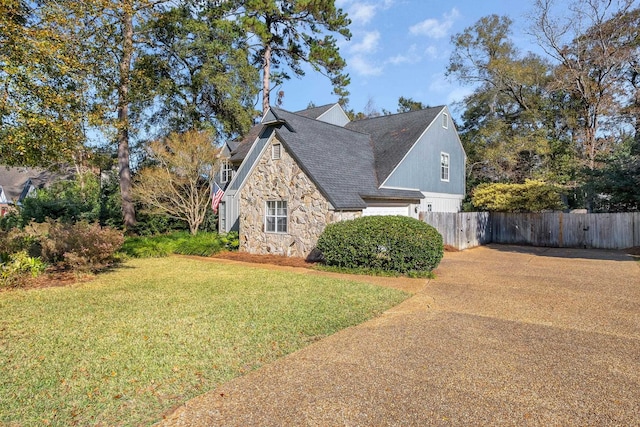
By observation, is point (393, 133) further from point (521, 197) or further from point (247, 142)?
point (247, 142)

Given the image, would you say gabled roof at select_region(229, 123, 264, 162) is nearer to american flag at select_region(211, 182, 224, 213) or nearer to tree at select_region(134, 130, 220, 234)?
tree at select_region(134, 130, 220, 234)

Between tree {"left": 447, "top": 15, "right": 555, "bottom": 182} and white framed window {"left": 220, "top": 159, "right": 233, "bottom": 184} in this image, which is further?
tree {"left": 447, "top": 15, "right": 555, "bottom": 182}

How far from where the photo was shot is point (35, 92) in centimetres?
888

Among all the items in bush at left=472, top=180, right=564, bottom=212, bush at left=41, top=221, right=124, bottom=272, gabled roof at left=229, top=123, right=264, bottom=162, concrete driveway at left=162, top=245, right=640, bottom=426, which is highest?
gabled roof at left=229, top=123, right=264, bottom=162

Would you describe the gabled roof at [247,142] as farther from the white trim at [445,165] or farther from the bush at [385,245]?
the bush at [385,245]

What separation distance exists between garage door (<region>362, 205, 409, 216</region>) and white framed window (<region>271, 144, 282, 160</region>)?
4034mm

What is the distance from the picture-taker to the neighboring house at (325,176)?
13969mm

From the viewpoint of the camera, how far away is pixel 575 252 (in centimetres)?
1680

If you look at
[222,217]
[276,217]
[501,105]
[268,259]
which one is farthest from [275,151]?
[501,105]

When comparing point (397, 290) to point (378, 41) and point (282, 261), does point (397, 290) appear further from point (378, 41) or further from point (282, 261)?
point (378, 41)

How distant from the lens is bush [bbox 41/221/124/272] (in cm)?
1081

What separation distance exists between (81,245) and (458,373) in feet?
35.0

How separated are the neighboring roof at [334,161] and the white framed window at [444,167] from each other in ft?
12.2

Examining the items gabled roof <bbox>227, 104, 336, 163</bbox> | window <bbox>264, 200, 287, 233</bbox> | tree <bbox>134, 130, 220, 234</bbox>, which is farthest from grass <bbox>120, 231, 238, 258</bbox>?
gabled roof <bbox>227, 104, 336, 163</bbox>
